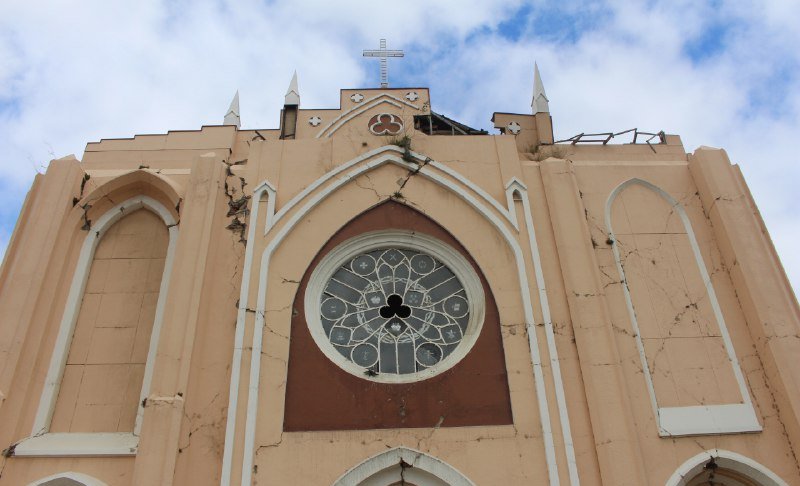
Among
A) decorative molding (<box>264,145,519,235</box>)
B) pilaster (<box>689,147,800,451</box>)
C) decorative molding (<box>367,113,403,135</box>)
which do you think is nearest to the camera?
pilaster (<box>689,147,800,451</box>)

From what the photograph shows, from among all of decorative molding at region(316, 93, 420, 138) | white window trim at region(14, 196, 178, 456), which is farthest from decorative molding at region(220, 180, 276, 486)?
decorative molding at region(316, 93, 420, 138)

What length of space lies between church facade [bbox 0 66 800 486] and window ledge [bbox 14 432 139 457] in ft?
0.15

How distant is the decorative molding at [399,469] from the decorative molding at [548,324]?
139 cm

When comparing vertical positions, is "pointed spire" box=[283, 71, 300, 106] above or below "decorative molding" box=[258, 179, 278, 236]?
above

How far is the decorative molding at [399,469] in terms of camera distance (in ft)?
25.8

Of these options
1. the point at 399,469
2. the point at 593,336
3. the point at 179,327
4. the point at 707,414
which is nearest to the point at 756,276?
the point at 707,414

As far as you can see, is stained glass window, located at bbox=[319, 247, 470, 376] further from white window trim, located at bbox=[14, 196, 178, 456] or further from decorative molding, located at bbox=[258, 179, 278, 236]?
white window trim, located at bbox=[14, 196, 178, 456]

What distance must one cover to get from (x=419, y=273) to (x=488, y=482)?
349cm

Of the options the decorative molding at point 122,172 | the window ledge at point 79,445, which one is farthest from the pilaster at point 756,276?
the decorative molding at point 122,172

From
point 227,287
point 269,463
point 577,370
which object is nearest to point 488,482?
point 577,370

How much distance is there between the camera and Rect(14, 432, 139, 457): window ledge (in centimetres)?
845

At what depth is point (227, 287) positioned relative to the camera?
943 cm

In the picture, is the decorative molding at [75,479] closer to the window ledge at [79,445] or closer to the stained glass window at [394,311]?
the window ledge at [79,445]

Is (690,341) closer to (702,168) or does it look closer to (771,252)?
(771,252)
